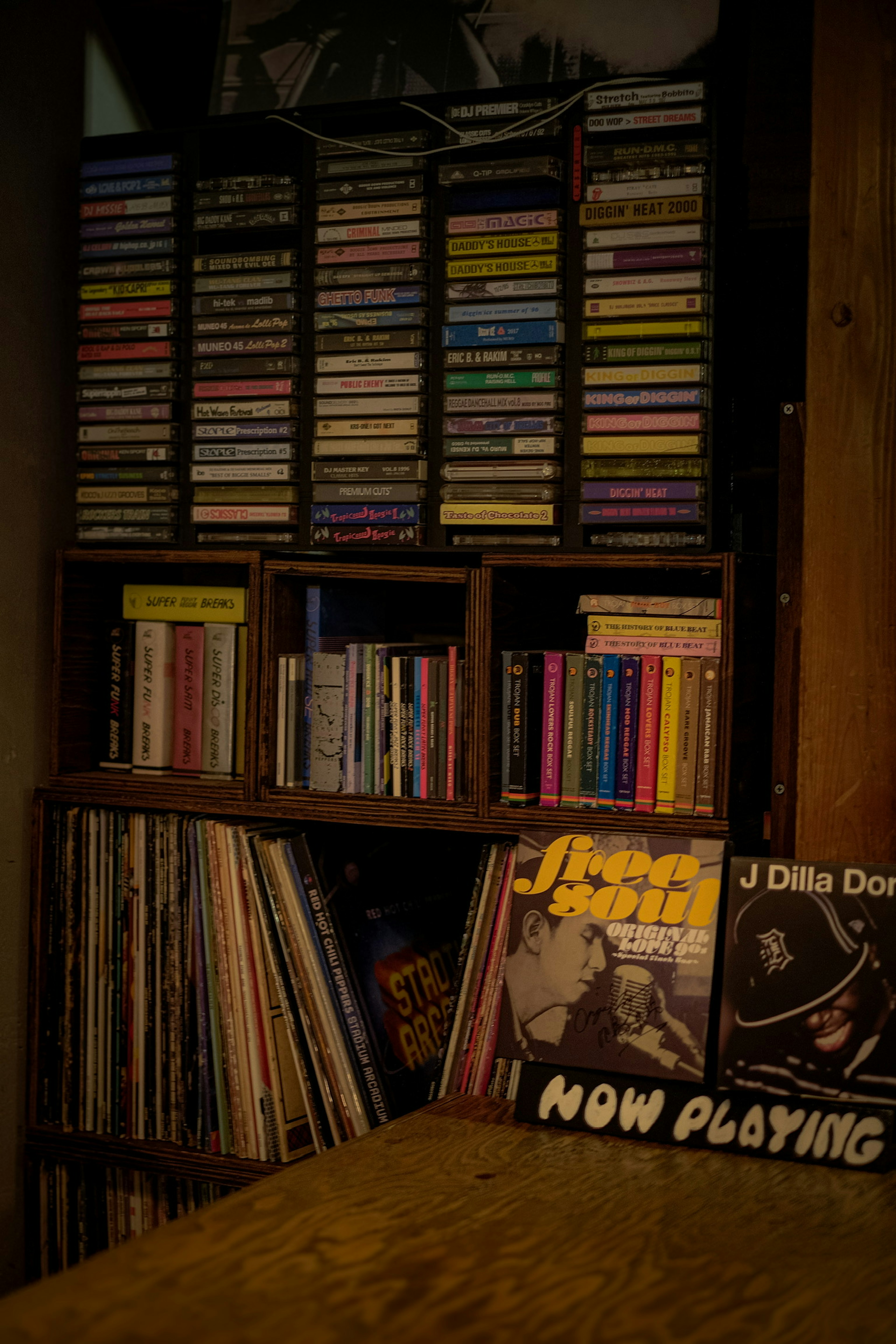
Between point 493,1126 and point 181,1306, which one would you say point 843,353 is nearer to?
point 493,1126

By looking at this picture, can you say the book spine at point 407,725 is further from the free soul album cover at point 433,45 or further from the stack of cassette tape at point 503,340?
the free soul album cover at point 433,45

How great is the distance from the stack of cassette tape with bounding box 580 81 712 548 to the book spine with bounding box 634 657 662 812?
0.18 metres

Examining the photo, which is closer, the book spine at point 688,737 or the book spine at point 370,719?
the book spine at point 688,737

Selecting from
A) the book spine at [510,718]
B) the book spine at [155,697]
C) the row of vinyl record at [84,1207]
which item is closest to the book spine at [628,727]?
the book spine at [510,718]

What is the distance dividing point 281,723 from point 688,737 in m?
0.62

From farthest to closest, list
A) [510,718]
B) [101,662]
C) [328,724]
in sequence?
[101,662] < [328,724] < [510,718]

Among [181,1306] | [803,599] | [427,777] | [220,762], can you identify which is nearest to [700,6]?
[803,599]

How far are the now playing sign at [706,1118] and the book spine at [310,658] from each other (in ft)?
2.26

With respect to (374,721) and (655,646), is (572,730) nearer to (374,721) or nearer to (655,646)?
(655,646)

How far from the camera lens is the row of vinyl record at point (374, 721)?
71.2 inches

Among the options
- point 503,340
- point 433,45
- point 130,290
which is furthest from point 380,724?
point 433,45

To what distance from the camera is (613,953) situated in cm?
138

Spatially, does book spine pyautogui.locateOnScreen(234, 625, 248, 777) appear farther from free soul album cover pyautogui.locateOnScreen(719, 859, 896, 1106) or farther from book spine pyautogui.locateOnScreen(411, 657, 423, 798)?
free soul album cover pyautogui.locateOnScreen(719, 859, 896, 1106)

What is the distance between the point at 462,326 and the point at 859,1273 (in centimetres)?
130
